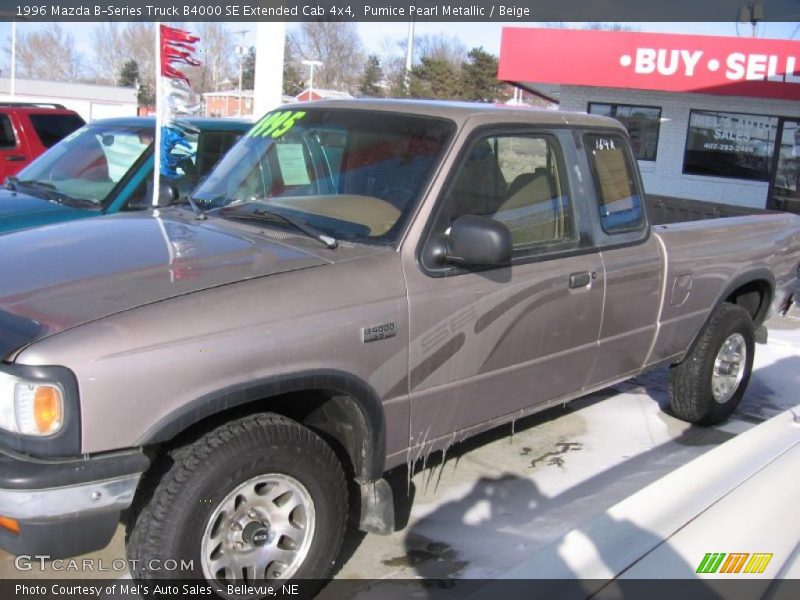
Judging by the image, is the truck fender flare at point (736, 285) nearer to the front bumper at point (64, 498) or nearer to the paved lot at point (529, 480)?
the paved lot at point (529, 480)

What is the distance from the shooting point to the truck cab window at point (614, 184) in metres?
4.29

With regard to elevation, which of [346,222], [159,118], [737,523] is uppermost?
[159,118]

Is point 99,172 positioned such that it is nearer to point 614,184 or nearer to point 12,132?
point 614,184

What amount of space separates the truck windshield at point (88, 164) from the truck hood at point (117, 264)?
3.14 m

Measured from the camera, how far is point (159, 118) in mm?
6035

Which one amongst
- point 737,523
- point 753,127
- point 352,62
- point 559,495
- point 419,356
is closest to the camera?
point 737,523

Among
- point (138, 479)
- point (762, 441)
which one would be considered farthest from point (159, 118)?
point (762, 441)

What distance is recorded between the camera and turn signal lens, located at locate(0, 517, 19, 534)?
2425 millimetres

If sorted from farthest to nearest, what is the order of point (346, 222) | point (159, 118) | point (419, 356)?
point (159, 118) < point (346, 222) < point (419, 356)

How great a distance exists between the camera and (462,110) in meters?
3.76

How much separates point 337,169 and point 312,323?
44.8 inches

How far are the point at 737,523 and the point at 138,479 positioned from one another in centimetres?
173
